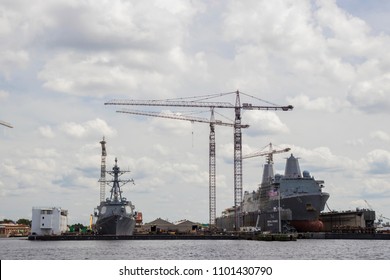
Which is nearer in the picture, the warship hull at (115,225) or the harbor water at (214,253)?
the harbor water at (214,253)

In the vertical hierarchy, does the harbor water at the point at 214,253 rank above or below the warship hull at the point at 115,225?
below

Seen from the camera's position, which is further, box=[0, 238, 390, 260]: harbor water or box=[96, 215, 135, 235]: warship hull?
box=[96, 215, 135, 235]: warship hull

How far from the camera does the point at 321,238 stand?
7416 inches

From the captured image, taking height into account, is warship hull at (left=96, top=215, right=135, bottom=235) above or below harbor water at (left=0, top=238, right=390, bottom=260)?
above

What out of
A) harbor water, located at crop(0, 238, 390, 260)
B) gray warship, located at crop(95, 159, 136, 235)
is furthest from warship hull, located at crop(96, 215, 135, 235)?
harbor water, located at crop(0, 238, 390, 260)

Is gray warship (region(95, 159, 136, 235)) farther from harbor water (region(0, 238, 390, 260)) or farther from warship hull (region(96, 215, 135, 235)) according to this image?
harbor water (region(0, 238, 390, 260))

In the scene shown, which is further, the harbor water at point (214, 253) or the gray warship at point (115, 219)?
the gray warship at point (115, 219)

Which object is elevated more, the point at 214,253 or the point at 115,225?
the point at 115,225

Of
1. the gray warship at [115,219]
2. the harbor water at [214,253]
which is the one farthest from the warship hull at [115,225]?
the harbor water at [214,253]

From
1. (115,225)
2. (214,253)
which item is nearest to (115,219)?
(115,225)

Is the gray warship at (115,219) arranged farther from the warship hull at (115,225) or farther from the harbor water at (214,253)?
the harbor water at (214,253)

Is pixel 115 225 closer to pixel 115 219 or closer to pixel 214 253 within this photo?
pixel 115 219
